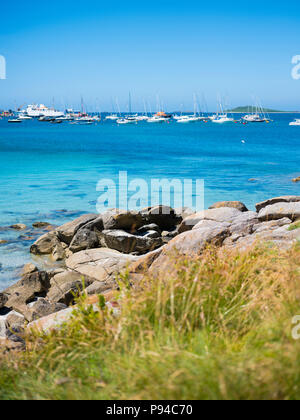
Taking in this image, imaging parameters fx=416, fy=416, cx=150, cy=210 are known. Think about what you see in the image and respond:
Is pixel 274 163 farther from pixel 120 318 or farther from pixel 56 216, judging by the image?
pixel 120 318

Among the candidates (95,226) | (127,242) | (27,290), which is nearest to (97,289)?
(27,290)

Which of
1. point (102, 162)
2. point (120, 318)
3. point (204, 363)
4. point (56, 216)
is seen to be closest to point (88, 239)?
point (56, 216)

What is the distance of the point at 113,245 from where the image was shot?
41.0ft

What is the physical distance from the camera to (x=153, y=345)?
3316 mm

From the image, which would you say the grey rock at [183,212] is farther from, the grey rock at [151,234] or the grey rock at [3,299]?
the grey rock at [3,299]

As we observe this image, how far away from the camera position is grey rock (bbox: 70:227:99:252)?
1295 cm

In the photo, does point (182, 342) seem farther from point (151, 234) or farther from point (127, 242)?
point (151, 234)

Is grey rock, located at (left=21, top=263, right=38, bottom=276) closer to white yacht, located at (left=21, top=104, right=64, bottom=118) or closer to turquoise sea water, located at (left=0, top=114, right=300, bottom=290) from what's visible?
turquoise sea water, located at (left=0, top=114, right=300, bottom=290)

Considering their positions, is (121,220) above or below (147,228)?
above

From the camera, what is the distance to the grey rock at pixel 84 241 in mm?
12953

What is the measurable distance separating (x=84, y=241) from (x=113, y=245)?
3.53ft

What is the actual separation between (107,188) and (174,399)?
81.3 feet

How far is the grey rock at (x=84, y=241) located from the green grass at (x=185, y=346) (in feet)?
27.0

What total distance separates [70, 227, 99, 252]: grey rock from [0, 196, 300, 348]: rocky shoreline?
0.03 m
